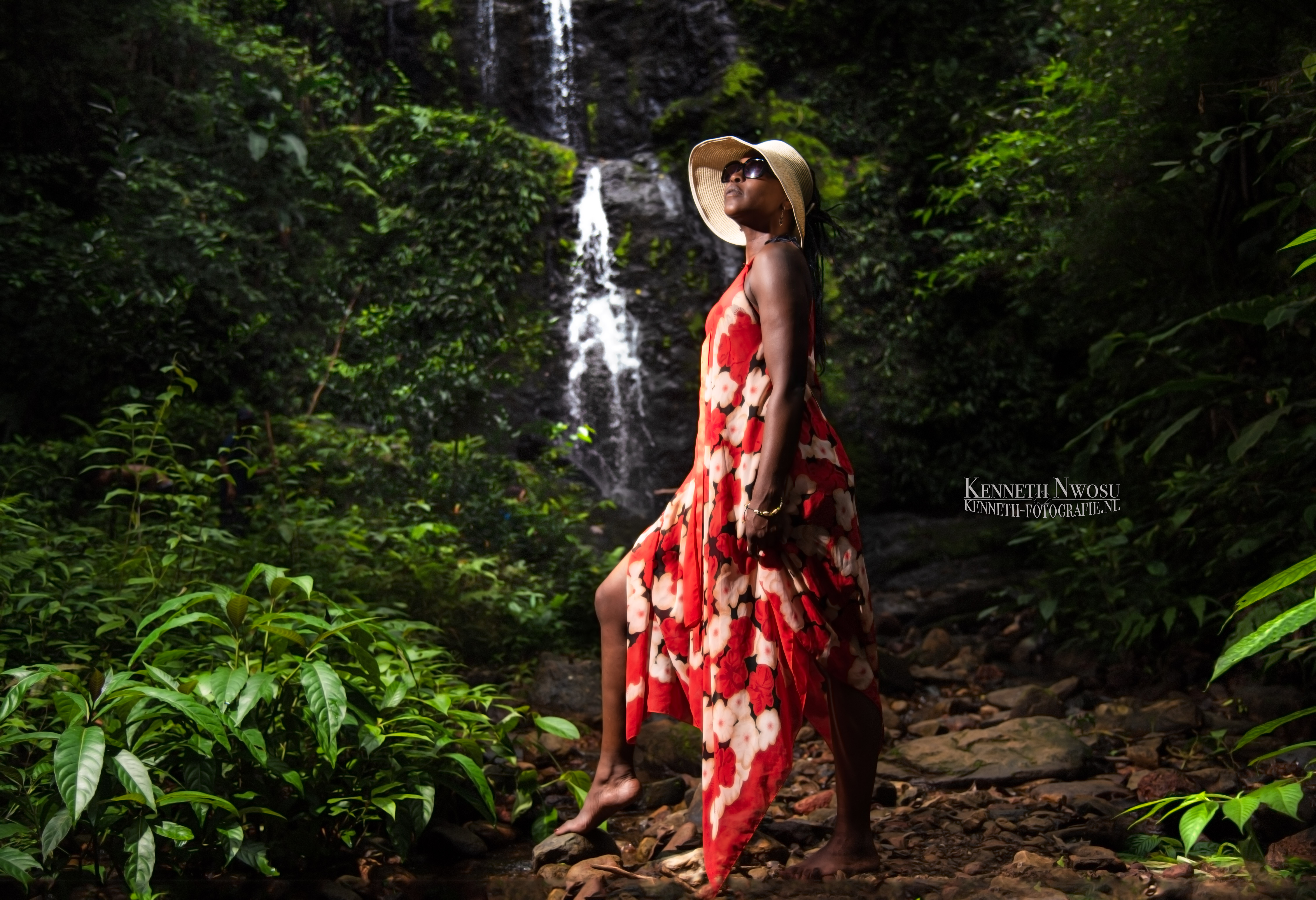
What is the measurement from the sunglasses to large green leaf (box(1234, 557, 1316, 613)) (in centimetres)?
147

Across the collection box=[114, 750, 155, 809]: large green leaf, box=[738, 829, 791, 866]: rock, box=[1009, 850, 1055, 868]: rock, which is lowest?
box=[738, 829, 791, 866]: rock

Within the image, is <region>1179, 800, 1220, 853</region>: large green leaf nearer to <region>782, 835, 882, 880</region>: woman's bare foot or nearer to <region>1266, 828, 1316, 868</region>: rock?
<region>1266, 828, 1316, 868</region>: rock

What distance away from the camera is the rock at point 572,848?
8.73 ft

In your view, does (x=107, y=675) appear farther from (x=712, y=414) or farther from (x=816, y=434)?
(x=816, y=434)

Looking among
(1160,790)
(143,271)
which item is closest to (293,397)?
(143,271)

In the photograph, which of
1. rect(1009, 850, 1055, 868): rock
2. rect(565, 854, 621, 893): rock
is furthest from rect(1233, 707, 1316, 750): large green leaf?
rect(565, 854, 621, 893): rock

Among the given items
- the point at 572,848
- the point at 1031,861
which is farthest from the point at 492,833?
the point at 1031,861

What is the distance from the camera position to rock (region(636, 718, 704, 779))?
3.97 m

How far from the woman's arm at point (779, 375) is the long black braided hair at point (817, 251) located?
0.13 meters

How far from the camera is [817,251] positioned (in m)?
2.75

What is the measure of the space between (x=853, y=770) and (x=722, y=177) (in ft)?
5.40

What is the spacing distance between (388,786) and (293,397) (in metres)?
6.51

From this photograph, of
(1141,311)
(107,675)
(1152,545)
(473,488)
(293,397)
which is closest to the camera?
(107,675)

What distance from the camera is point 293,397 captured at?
27.9 feet
